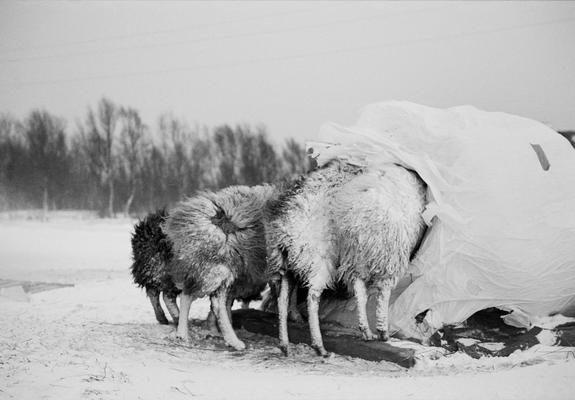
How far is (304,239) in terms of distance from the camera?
17.5ft

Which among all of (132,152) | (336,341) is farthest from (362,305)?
(132,152)

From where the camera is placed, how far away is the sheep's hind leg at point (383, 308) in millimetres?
5352

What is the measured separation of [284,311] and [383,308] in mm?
964

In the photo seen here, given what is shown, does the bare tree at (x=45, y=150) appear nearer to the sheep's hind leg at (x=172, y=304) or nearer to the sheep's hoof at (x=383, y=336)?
the sheep's hind leg at (x=172, y=304)

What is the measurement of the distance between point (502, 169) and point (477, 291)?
122cm

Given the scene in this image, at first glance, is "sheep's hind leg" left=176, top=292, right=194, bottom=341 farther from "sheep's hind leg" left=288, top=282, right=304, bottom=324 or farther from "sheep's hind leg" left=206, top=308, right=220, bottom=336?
"sheep's hind leg" left=288, top=282, right=304, bottom=324

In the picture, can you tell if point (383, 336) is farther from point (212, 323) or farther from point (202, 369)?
point (212, 323)

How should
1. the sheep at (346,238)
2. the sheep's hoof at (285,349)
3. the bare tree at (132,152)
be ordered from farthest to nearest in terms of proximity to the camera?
the bare tree at (132,152) → the sheep's hoof at (285,349) → the sheep at (346,238)

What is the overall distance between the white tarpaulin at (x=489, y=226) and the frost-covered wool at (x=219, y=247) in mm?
1336

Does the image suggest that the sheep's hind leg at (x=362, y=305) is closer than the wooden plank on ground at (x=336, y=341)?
No

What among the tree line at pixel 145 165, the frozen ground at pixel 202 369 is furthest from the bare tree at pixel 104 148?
the frozen ground at pixel 202 369

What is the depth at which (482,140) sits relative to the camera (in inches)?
227

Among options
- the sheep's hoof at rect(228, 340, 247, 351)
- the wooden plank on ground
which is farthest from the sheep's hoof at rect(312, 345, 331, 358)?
the sheep's hoof at rect(228, 340, 247, 351)

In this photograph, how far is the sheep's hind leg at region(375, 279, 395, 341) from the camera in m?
5.35
